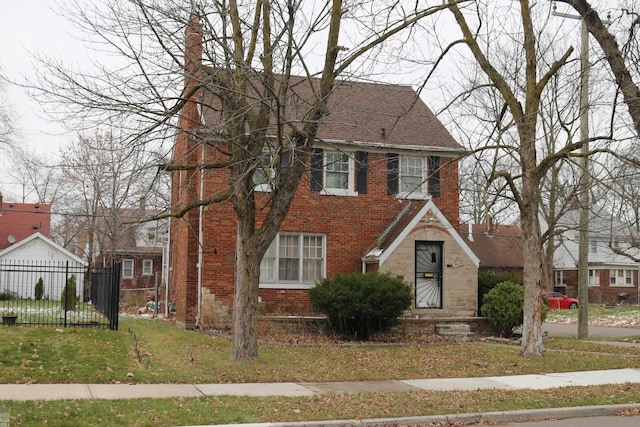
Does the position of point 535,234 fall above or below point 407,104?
below

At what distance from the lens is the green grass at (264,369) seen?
927cm

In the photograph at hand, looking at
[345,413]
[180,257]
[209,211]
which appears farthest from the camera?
[180,257]

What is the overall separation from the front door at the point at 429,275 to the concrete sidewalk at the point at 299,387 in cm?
827

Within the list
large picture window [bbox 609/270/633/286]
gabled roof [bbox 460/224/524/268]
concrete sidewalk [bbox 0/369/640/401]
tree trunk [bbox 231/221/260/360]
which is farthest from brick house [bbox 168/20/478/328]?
large picture window [bbox 609/270/633/286]

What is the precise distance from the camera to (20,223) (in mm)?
51094

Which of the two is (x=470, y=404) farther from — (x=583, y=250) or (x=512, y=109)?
(x=583, y=250)

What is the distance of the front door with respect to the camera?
72.5 ft

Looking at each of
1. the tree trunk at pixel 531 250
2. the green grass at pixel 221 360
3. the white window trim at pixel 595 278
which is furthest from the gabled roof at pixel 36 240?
the white window trim at pixel 595 278

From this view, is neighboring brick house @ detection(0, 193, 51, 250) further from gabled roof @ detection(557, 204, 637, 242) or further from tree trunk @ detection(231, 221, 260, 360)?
Result: tree trunk @ detection(231, 221, 260, 360)

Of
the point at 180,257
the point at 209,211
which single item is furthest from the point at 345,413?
the point at 180,257

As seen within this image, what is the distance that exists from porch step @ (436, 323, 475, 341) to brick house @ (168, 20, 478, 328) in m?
0.87

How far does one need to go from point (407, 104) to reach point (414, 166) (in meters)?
3.06

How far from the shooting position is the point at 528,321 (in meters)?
15.6

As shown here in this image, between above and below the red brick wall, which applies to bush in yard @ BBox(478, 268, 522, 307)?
below
